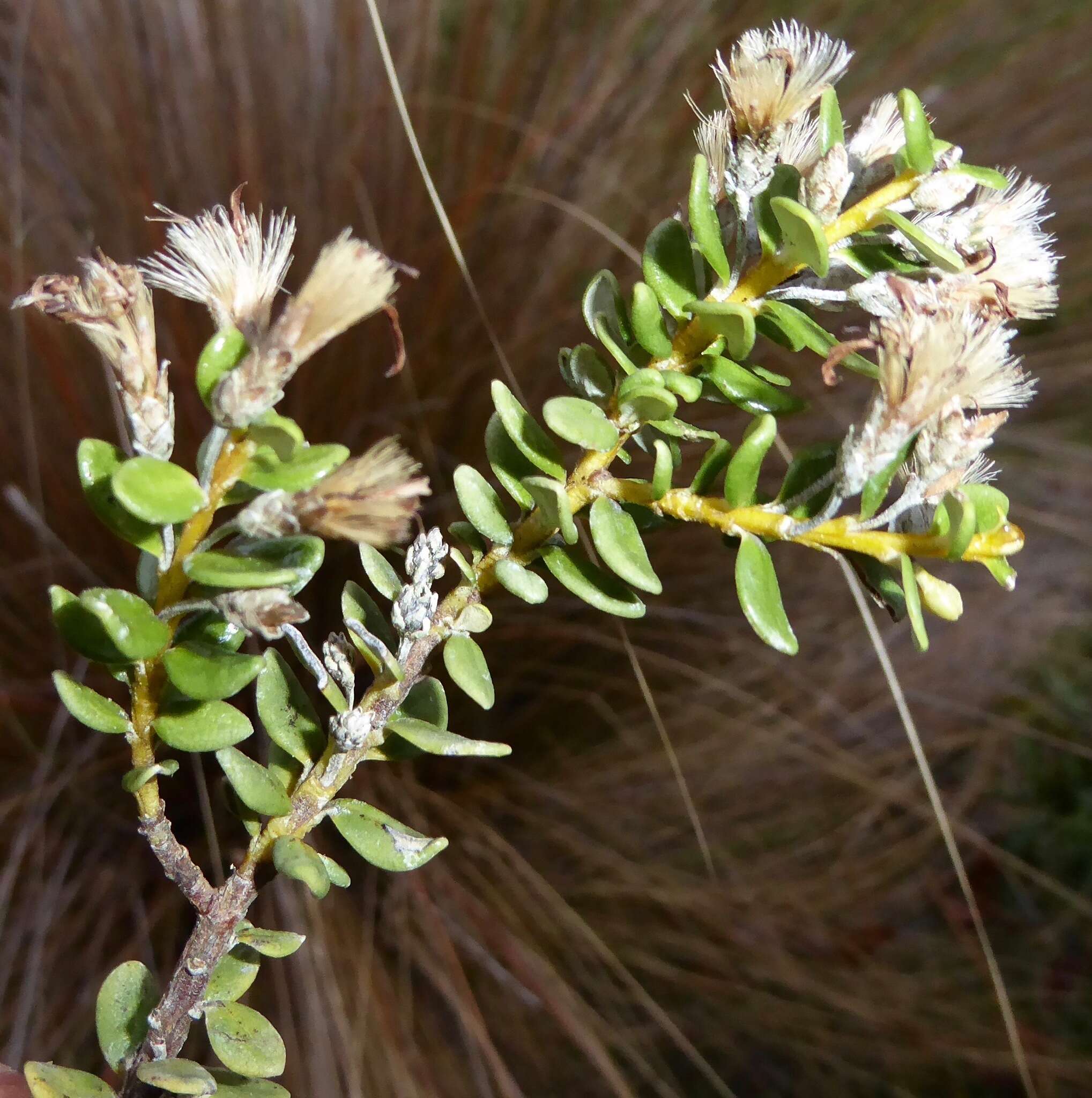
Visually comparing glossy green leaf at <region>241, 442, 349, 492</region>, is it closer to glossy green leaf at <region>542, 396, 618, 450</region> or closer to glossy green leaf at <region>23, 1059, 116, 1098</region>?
glossy green leaf at <region>542, 396, 618, 450</region>

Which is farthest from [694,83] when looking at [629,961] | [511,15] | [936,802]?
[629,961]

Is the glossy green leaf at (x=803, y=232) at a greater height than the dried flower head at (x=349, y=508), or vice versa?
the glossy green leaf at (x=803, y=232)

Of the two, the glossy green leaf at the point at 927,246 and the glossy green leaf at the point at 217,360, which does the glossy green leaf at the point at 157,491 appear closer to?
the glossy green leaf at the point at 217,360

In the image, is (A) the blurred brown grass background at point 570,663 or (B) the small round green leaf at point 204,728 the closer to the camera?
(B) the small round green leaf at point 204,728

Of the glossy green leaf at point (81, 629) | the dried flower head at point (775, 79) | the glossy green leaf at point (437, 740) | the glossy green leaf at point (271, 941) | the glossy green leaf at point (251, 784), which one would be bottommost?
the glossy green leaf at point (271, 941)

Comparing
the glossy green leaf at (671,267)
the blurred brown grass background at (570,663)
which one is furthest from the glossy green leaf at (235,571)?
the blurred brown grass background at (570,663)

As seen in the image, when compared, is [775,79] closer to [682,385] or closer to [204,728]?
[682,385]
